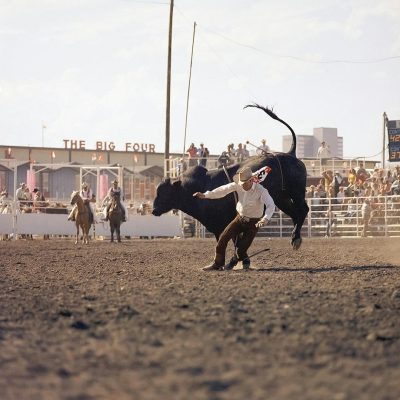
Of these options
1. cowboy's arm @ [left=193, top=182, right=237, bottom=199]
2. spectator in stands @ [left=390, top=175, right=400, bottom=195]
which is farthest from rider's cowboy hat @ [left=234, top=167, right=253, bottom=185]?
spectator in stands @ [left=390, top=175, right=400, bottom=195]

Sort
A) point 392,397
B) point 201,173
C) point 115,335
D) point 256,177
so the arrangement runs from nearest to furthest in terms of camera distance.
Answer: point 392,397 < point 115,335 < point 256,177 < point 201,173

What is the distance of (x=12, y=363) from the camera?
5621 mm

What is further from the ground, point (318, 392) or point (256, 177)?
point (256, 177)

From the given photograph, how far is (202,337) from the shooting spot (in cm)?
639

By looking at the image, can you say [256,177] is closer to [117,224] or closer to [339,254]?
[339,254]

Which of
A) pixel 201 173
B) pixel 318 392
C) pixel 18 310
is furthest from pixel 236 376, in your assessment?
pixel 201 173

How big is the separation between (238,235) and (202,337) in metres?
6.91

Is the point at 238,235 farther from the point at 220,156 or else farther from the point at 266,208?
the point at 220,156

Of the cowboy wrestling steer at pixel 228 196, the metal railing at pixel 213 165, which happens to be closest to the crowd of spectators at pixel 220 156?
the metal railing at pixel 213 165

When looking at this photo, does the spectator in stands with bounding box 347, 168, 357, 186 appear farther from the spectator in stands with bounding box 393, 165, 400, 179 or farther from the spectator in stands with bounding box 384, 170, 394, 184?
the spectator in stands with bounding box 393, 165, 400, 179

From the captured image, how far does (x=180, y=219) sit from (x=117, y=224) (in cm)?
703

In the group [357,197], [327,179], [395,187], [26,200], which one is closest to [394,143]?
[327,179]

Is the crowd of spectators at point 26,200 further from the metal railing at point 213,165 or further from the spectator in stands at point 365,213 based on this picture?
the spectator in stands at point 365,213

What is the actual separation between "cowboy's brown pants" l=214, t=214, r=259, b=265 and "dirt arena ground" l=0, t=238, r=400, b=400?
94 cm
